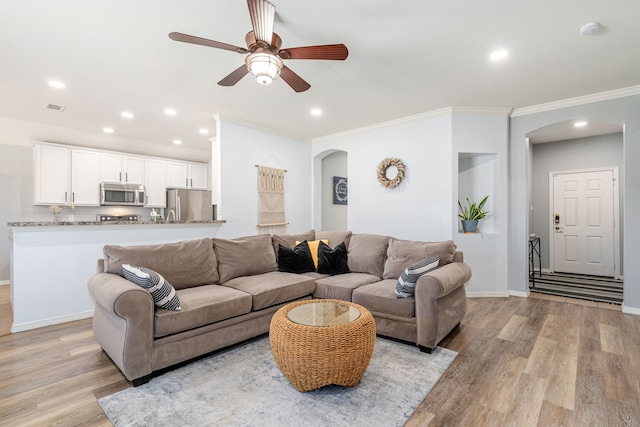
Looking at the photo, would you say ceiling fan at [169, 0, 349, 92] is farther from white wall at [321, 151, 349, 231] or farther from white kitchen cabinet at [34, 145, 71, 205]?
white kitchen cabinet at [34, 145, 71, 205]

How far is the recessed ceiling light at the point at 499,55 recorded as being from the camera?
2797 mm

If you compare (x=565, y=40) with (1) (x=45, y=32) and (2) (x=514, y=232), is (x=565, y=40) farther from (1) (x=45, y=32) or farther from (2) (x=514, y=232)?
(1) (x=45, y=32)

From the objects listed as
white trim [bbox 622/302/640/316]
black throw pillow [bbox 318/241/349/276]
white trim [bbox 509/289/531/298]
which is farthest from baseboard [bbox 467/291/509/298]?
black throw pillow [bbox 318/241/349/276]

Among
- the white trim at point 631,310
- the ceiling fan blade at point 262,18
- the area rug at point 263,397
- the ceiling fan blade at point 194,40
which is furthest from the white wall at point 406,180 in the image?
the ceiling fan blade at point 194,40

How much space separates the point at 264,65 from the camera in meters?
2.18

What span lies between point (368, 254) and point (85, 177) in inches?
198

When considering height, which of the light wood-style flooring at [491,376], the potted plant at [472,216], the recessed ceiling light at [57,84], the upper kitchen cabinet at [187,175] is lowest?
the light wood-style flooring at [491,376]

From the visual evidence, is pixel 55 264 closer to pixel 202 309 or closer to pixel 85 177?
pixel 202 309

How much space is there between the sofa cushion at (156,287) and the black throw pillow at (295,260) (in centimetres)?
146

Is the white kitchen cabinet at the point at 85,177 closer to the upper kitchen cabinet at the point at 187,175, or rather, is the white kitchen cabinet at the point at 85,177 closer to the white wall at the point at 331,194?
the upper kitchen cabinet at the point at 187,175

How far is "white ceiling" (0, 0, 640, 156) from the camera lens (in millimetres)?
2230

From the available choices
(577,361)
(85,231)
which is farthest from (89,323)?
(577,361)

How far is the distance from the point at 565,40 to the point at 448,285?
90.6 inches

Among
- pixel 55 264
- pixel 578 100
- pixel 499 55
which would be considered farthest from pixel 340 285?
pixel 578 100
